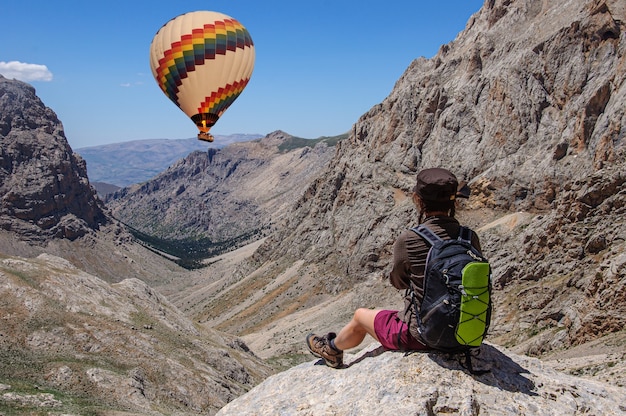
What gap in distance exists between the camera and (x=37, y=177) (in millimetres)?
170500

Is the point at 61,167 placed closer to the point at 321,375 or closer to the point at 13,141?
the point at 13,141

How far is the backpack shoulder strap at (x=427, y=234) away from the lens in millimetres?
8039

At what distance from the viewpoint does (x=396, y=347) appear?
9.04m

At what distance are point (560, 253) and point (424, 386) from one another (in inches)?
1497

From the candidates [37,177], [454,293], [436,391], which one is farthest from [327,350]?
[37,177]

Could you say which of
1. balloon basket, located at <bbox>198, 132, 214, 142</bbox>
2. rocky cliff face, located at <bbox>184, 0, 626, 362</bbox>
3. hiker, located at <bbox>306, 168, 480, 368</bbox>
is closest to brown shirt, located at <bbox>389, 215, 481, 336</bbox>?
hiker, located at <bbox>306, 168, 480, 368</bbox>

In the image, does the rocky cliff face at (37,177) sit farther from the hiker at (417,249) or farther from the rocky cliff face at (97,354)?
the hiker at (417,249)

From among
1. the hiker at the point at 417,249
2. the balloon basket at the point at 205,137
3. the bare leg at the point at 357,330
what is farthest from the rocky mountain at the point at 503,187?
the balloon basket at the point at 205,137

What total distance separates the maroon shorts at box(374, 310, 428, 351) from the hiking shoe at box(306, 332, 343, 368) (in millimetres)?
1058

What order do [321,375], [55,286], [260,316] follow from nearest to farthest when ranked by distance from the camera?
1. [321,375]
2. [55,286]
3. [260,316]

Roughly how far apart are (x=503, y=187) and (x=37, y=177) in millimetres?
152286

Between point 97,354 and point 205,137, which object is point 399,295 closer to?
point 205,137

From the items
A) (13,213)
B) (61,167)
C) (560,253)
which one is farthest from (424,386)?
(61,167)

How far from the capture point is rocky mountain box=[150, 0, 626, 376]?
38219 mm
